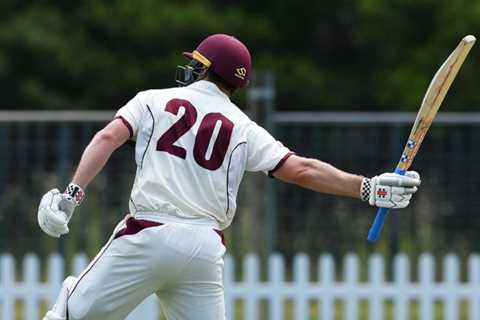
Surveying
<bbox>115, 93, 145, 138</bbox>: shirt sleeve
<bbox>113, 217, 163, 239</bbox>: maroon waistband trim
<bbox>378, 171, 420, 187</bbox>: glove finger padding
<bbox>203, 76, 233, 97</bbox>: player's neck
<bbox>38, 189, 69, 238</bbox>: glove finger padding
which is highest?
<bbox>203, 76, 233, 97</bbox>: player's neck

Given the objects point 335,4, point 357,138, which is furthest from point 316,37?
point 357,138

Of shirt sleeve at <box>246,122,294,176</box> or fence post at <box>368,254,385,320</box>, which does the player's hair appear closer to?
shirt sleeve at <box>246,122,294,176</box>

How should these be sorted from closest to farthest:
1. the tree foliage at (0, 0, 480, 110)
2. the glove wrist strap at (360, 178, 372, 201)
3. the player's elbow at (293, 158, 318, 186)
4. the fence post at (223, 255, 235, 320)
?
1. the glove wrist strap at (360, 178, 372, 201)
2. the player's elbow at (293, 158, 318, 186)
3. the fence post at (223, 255, 235, 320)
4. the tree foliage at (0, 0, 480, 110)

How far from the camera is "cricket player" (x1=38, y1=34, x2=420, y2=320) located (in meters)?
5.74

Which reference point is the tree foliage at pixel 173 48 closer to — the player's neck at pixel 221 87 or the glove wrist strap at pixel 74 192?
the player's neck at pixel 221 87

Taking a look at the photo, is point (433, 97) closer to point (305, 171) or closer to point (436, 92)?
point (436, 92)

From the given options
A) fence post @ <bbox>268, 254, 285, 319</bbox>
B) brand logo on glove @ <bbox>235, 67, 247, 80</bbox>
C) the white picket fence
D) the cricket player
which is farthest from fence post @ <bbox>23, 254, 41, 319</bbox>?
brand logo on glove @ <bbox>235, 67, 247, 80</bbox>

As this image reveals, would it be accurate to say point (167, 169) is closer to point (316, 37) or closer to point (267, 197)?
point (267, 197)

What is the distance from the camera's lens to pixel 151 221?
5770 mm

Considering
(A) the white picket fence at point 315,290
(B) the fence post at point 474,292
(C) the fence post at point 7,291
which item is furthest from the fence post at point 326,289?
(C) the fence post at point 7,291

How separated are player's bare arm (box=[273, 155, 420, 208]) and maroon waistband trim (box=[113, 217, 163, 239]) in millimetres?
573

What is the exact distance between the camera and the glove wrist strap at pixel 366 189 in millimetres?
5676

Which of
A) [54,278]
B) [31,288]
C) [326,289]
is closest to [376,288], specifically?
[326,289]

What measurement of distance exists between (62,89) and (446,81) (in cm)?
1143
